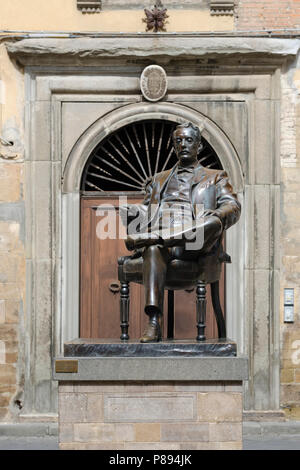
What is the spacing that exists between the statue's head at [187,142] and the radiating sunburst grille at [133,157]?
3044 millimetres

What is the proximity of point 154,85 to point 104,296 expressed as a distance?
2.56 meters

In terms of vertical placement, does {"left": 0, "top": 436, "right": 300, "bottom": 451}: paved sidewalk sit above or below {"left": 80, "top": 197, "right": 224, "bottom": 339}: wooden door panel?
below

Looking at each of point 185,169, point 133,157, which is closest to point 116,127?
point 133,157

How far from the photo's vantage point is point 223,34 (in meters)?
9.49

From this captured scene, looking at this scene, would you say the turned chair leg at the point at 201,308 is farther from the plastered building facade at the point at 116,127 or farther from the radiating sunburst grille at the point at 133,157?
the radiating sunburst grille at the point at 133,157

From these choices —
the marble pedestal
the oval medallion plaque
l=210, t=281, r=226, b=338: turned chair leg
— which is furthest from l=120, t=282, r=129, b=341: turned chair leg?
the oval medallion plaque

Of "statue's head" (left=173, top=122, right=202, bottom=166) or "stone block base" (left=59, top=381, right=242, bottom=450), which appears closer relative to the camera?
"stone block base" (left=59, top=381, right=242, bottom=450)

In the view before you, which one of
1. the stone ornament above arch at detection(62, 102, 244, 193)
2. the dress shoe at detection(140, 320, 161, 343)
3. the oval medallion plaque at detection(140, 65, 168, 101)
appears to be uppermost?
the oval medallion plaque at detection(140, 65, 168, 101)

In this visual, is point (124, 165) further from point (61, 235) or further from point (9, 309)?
point (9, 309)

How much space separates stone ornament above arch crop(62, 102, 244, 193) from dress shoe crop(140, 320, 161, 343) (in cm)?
381

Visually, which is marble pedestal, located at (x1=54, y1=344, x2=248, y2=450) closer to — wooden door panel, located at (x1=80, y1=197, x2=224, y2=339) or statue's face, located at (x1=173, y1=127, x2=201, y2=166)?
statue's face, located at (x1=173, y1=127, x2=201, y2=166)

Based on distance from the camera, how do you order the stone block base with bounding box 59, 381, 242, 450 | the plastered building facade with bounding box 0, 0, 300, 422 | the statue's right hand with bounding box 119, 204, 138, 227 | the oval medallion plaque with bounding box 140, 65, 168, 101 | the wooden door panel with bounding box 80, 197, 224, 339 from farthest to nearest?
the wooden door panel with bounding box 80, 197, 224, 339, the oval medallion plaque with bounding box 140, 65, 168, 101, the plastered building facade with bounding box 0, 0, 300, 422, the statue's right hand with bounding box 119, 204, 138, 227, the stone block base with bounding box 59, 381, 242, 450

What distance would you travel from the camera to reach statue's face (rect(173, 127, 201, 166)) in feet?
21.3

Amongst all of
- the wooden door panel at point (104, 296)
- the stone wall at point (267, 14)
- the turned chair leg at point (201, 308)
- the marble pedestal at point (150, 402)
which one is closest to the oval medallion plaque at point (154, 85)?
the stone wall at point (267, 14)
